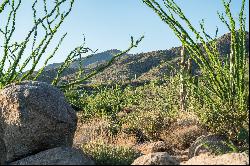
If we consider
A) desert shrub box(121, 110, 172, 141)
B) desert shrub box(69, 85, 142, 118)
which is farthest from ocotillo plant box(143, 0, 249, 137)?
desert shrub box(69, 85, 142, 118)

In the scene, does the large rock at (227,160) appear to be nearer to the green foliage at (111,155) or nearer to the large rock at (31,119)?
the green foliage at (111,155)

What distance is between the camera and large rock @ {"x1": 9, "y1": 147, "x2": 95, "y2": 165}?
525 centimetres

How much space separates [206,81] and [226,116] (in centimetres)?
68

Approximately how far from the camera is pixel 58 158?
5.34 metres

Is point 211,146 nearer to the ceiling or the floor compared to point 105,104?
nearer to the floor

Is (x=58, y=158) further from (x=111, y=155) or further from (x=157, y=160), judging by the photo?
(x=111, y=155)

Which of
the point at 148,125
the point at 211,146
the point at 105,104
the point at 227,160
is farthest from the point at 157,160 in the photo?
the point at 105,104

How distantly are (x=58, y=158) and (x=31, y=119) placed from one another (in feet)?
2.87

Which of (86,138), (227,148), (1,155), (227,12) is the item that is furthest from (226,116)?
(86,138)

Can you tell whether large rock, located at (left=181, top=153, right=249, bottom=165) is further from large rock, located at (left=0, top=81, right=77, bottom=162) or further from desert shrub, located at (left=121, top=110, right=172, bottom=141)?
desert shrub, located at (left=121, top=110, right=172, bottom=141)

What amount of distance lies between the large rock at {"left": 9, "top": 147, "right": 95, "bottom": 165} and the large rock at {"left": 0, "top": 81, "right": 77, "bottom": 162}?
363mm

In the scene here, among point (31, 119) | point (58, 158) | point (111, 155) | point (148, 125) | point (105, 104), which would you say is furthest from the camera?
point (105, 104)

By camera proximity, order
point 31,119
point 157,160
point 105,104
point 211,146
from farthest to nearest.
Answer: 1. point 105,104
2. point 211,146
3. point 31,119
4. point 157,160

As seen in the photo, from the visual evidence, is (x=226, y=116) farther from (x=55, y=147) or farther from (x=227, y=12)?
(x=55, y=147)
